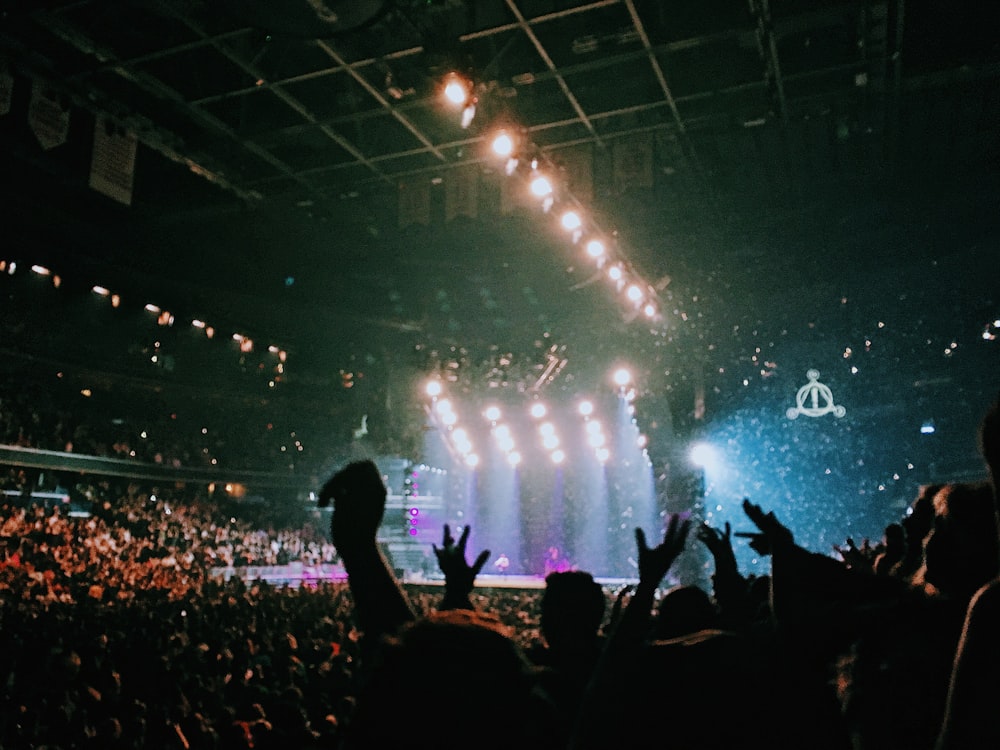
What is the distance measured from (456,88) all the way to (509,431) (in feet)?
70.2

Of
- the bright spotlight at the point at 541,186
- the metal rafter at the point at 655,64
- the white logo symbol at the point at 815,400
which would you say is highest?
the metal rafter at the point at 655,64

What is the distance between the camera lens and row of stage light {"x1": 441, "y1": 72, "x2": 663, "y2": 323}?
8.13m

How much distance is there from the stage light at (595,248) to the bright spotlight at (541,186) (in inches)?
72.1

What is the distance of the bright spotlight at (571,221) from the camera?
11281mm

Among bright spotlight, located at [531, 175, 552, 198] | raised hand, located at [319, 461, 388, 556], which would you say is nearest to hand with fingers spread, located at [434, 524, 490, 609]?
raised hand, located at [319, 461, 388, 556]

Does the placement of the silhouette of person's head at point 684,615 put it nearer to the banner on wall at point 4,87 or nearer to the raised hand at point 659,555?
the raised hand at point 659,555

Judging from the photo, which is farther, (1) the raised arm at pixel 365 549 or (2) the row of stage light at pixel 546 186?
(2) the row of stage light at pixel 546 186

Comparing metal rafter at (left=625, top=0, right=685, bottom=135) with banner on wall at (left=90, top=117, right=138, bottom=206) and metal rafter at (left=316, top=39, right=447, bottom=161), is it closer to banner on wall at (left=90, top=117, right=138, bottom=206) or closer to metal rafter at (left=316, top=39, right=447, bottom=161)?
metal rafter at (left=316, top=39, right=447, bottom=161)

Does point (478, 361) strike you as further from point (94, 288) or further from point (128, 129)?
point (128, 129)

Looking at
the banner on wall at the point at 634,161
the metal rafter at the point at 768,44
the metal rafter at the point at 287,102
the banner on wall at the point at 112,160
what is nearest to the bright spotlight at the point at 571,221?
the banner on wall at the point at 634,161

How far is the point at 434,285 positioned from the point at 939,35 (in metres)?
13.1

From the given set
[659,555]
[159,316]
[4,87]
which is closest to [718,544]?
[659,555]

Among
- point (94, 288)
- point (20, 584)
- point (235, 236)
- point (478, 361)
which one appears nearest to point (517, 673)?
point (20, 584)

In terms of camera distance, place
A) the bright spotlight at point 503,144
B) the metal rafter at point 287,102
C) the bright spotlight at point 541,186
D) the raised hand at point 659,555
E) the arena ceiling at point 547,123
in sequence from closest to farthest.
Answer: the raised hand at point 659,555 → the metal rafter at point 287,102 → the arena ceiling at point 547,123 → the bright spotlight at point 503,144 → the bright spotlight at point 541,186
